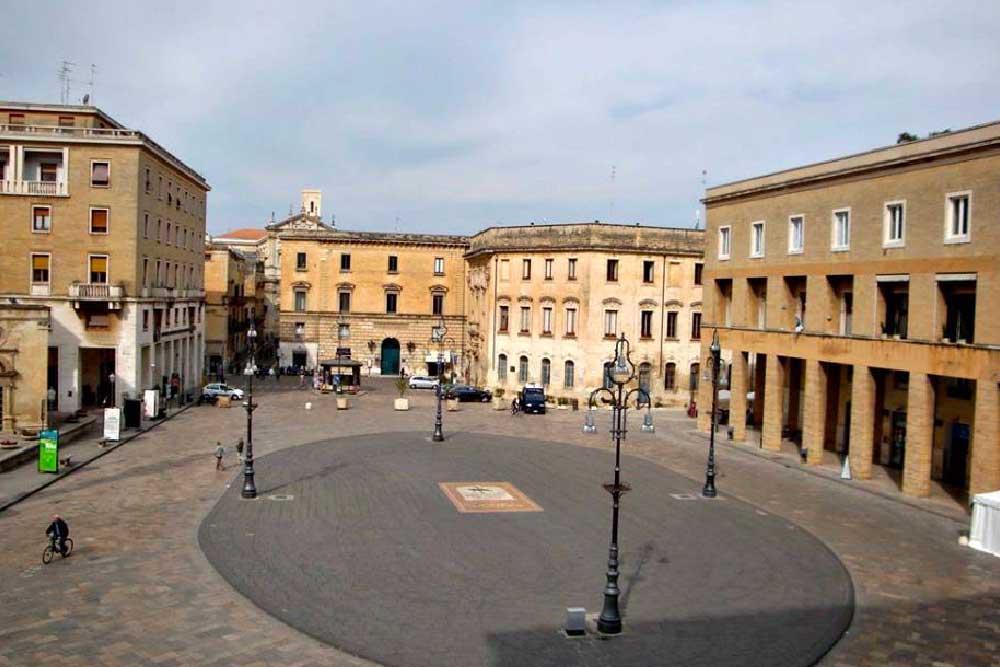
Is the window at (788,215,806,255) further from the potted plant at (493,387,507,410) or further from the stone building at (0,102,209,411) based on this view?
the stone building at (0,102,209,411)

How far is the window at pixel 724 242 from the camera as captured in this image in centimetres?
4231

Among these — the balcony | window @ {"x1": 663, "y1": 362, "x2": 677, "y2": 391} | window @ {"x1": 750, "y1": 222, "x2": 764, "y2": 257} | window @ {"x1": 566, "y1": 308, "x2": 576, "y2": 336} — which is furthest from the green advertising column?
window @ {"x1": 663, "y1": 362, "x2": 677, "y2": 391}

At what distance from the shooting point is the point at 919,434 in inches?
1171

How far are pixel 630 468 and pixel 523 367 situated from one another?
27.2 meters

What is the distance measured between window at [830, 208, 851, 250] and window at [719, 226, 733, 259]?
309 inches

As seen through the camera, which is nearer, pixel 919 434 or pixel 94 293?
pixel 919 434

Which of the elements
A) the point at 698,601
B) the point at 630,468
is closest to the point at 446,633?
the point at 698,601

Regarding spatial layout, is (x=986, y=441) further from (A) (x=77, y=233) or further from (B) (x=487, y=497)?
(A) (x=77, y=233)

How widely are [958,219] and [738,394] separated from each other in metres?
14.8

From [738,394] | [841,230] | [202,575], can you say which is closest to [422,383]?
[738,394]

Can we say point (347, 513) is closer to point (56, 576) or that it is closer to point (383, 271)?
point (56, 576)

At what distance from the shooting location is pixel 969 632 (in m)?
17.5

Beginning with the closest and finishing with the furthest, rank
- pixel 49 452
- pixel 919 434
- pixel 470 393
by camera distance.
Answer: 1. pixel 919 434
2. pixel 49 452
3. pixel 470 393

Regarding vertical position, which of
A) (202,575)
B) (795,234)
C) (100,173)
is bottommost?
(202,575)
